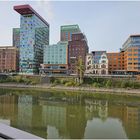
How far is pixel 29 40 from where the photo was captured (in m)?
71.1

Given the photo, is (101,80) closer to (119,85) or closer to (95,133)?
(119,85)

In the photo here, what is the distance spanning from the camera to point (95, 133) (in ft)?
42.1

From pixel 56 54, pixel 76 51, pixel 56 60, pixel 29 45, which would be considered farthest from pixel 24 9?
pixel 76 51

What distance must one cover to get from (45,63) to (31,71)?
6.85 meters

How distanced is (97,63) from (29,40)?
28.7 metres

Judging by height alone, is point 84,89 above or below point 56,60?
below

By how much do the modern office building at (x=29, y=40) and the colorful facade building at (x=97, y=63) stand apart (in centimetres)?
2133

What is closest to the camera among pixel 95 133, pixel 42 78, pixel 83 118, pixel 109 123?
pixel 95 133

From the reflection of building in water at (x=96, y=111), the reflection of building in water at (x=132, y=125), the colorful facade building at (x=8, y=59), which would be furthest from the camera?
the colorful facade building at (x=8, y=59)

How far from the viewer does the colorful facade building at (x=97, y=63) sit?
58.0 meters

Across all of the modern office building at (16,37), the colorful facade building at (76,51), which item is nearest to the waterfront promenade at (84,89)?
the colorful facade building at (76,51)

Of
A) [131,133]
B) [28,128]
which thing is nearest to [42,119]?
[28,128]

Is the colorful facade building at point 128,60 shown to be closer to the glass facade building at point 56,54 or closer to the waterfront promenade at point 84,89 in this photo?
the glass facade building at point 56,54

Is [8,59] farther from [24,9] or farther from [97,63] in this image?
[97,63]
